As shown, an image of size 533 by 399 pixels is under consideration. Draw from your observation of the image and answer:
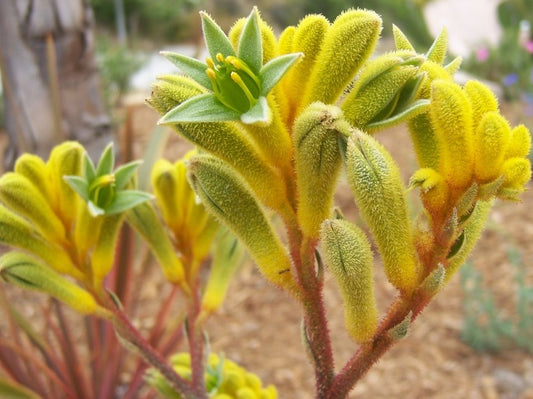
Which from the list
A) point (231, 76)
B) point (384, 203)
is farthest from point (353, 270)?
point (231, 76)

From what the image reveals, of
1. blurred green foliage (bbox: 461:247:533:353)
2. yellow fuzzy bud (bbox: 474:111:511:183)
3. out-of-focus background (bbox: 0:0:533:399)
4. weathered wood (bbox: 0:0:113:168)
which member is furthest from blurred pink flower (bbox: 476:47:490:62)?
yellow fuzzy bud (bbox: 474:111:511:183)

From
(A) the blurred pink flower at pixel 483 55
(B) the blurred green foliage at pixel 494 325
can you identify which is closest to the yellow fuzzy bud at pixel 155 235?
(B) the blurred green foliage at pixel 494 325

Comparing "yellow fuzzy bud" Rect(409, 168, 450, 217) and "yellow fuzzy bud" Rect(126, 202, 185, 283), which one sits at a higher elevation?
"yellow fuzzy bud" Rect(409, 168, 450, 217)

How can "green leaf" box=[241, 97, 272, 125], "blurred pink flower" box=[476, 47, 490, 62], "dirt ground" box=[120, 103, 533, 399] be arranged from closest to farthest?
"green leaf" box=[241, 97, 272, 125], "dirt ground" box=[120, 103, 533, 399], "blurred pink flower" box=[476, 47, 490, 62]

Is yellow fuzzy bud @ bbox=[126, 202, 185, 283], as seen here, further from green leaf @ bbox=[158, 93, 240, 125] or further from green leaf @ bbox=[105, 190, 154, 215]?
green leaf @ bbox=[158, 93, 240, 125]

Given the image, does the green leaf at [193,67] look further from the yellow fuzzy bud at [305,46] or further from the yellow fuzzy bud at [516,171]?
the yellow fuzzy bud at [516,171]

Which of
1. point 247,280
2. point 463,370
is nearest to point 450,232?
point 463,370

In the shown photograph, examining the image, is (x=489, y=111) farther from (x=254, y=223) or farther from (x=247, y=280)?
(x=247, y=280)

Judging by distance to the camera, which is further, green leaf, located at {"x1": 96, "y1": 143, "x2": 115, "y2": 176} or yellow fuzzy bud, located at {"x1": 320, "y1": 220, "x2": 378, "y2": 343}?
green leaf, located at {"x1": 96, "y1": 143, "x2": 115, "y2": 176}
